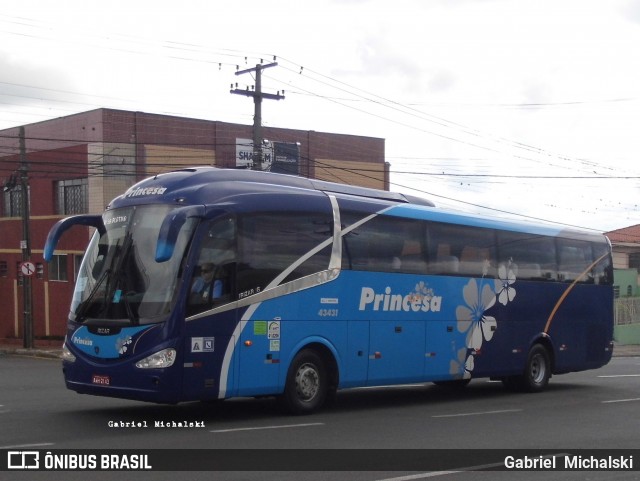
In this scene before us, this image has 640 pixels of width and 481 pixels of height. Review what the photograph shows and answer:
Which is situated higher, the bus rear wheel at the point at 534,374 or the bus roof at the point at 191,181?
the bus roof at the point at 191,181

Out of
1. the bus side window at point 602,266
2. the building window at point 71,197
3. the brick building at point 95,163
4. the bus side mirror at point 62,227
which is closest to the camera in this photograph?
the bus side mirror at point 62,227

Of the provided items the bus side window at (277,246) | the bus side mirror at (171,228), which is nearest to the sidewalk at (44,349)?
the bus side window at (277,246)

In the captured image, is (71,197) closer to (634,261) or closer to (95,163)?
(95,163)

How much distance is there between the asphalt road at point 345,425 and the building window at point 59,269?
2002 cm

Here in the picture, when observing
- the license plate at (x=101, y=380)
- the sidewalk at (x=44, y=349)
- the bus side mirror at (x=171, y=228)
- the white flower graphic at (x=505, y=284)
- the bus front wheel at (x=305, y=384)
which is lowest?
the sidewalk at (x=44, y=349)

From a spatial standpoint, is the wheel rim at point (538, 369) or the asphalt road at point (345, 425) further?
the wheel rim at point (538, 369)

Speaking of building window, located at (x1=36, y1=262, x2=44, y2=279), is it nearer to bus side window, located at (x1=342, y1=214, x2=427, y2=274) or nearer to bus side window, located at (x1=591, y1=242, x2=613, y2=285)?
bus side window, located at (x1=591, y1=242, x2=613, y2=285)

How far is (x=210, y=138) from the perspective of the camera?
37.9 m

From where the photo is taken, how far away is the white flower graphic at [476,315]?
57.6ft

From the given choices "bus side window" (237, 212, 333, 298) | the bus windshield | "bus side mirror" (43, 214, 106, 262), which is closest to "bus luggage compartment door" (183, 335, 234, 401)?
the bus windshield

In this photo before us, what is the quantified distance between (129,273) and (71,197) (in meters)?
26.1

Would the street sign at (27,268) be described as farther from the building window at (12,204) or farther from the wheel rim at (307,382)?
the wheel rim at (307,382)

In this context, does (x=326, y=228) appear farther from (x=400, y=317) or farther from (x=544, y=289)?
(x=544, y=289)

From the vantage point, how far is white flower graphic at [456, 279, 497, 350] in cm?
1755
